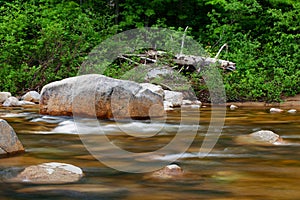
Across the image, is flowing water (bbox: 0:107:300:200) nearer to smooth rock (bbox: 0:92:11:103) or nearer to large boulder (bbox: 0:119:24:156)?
large boulder (bbox: 0:119:24:156)

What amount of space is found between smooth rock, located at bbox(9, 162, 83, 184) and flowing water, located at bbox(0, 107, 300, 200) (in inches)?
3.3

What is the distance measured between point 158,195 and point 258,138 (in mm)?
2777

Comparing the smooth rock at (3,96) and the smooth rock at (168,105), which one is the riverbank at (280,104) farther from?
the smooth rock at (3,96)

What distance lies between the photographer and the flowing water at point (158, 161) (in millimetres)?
3529

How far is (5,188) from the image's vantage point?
3572 mm

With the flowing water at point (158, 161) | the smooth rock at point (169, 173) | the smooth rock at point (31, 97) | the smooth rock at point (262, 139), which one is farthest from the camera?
the smooth rock at point (31, 97)

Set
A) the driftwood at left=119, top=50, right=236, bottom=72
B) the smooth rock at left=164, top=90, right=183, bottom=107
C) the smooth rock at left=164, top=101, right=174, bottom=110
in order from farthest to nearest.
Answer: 1. the driftwood at left=119, top=50, right=236, bottom=72
2. the smooth rock at left=164, top=90, right=183, bottom=107
3. the smooth rock at left=164, top=101, right=174, bottom=110

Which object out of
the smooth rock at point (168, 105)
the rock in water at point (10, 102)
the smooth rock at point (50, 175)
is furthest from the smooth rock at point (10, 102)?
the smooth rock at point (50, 175)

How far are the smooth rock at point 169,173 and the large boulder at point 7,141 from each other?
5.39 ft

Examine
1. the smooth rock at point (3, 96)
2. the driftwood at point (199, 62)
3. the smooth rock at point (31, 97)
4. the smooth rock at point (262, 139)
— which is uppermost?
the driftwood at point (199, 62)

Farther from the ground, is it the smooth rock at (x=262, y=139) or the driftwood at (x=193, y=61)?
the driftwood at (x=193, y=61)

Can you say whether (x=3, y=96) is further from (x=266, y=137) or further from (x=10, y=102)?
(x=266, y=137)

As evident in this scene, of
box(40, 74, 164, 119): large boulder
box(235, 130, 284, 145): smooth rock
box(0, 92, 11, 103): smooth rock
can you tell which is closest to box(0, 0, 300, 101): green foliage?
box(0, 92, 11, 103): smooth rock

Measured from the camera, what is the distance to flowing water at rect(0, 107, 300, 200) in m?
3.53
